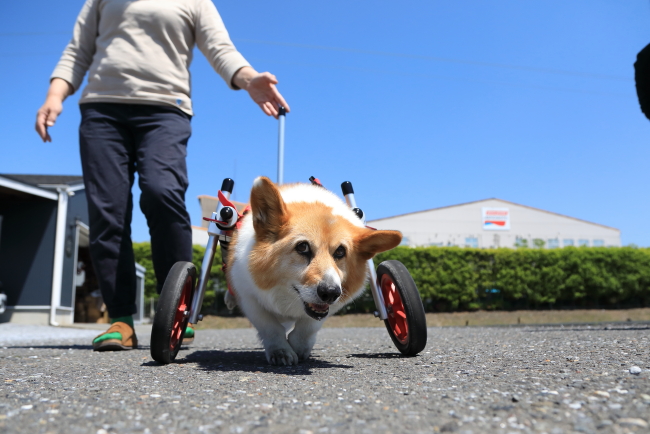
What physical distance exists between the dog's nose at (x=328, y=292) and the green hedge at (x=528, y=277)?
19.0 m

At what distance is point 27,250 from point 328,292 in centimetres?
1235

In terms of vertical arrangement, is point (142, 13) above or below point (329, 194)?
above

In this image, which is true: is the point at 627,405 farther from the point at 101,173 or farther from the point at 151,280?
the point at 151,280

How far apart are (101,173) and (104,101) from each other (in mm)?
565

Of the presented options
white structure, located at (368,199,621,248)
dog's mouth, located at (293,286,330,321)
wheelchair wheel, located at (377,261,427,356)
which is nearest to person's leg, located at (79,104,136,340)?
dog's mouth, located at (293,286,330,321)

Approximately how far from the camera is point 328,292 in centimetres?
237

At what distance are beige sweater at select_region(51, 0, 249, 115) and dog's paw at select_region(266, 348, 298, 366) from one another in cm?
199

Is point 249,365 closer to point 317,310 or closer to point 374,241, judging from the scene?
point 317,310

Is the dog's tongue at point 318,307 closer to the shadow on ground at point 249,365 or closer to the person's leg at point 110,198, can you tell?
the shadow on ground at point 249,365

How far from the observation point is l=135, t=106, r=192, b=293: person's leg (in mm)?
3379

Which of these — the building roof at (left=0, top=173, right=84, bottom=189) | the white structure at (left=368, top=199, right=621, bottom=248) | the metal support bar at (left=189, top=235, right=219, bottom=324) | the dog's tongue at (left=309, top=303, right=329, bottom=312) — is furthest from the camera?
the white structure at (left=368, top=199, right=621, bottom=248)

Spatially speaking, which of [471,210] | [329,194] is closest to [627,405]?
[329,194]

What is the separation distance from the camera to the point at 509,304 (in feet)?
75.2

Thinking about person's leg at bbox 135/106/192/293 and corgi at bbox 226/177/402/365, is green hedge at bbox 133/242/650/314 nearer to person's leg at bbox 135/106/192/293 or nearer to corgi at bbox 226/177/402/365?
person's leg at bbox 135/106/192/293
